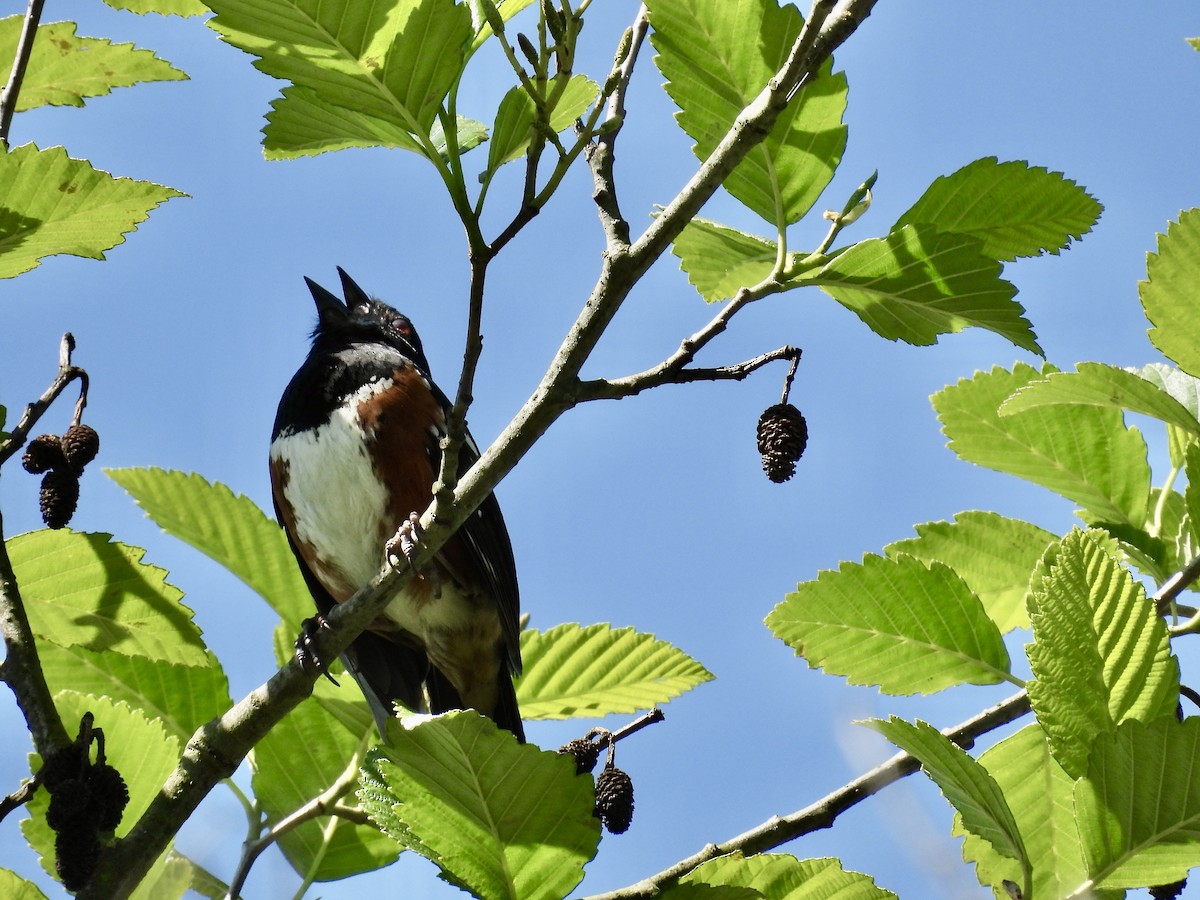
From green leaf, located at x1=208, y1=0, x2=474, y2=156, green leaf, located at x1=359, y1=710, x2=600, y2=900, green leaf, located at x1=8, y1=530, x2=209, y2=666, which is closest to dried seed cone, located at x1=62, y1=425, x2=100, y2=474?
green leaf, located at x1=8, y1=530, x2=209, y2=666

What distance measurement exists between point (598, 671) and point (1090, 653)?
1245mm

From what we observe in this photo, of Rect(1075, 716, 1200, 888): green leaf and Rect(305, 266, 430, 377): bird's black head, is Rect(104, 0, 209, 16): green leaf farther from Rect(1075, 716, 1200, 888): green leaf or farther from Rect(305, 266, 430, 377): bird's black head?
Rect(1075, 716, 1200, 888): green leaf

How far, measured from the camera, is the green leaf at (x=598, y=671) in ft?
8.62

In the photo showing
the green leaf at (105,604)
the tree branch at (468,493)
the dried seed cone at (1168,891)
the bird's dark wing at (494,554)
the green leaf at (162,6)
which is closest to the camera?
the tree branch at (468,493)

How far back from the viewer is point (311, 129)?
6.37 ft

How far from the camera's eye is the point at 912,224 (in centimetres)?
189

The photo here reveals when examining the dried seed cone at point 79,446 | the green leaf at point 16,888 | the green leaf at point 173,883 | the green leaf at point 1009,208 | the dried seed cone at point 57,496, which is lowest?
the green leaf at point 16,888

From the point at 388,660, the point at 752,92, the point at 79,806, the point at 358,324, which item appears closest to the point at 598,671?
the point at 79,806

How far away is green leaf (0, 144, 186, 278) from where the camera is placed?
2.03 meters

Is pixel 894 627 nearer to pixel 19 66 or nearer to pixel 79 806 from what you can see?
pixel 79 806

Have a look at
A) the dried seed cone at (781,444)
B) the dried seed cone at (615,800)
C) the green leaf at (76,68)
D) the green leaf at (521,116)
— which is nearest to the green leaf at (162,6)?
the green leaf at (76,68)

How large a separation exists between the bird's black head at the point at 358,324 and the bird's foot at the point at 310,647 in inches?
74.0

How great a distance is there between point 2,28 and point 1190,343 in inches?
91.4

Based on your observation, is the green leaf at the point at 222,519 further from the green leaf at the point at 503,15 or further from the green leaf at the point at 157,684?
the green leaf at the point at 503,15
